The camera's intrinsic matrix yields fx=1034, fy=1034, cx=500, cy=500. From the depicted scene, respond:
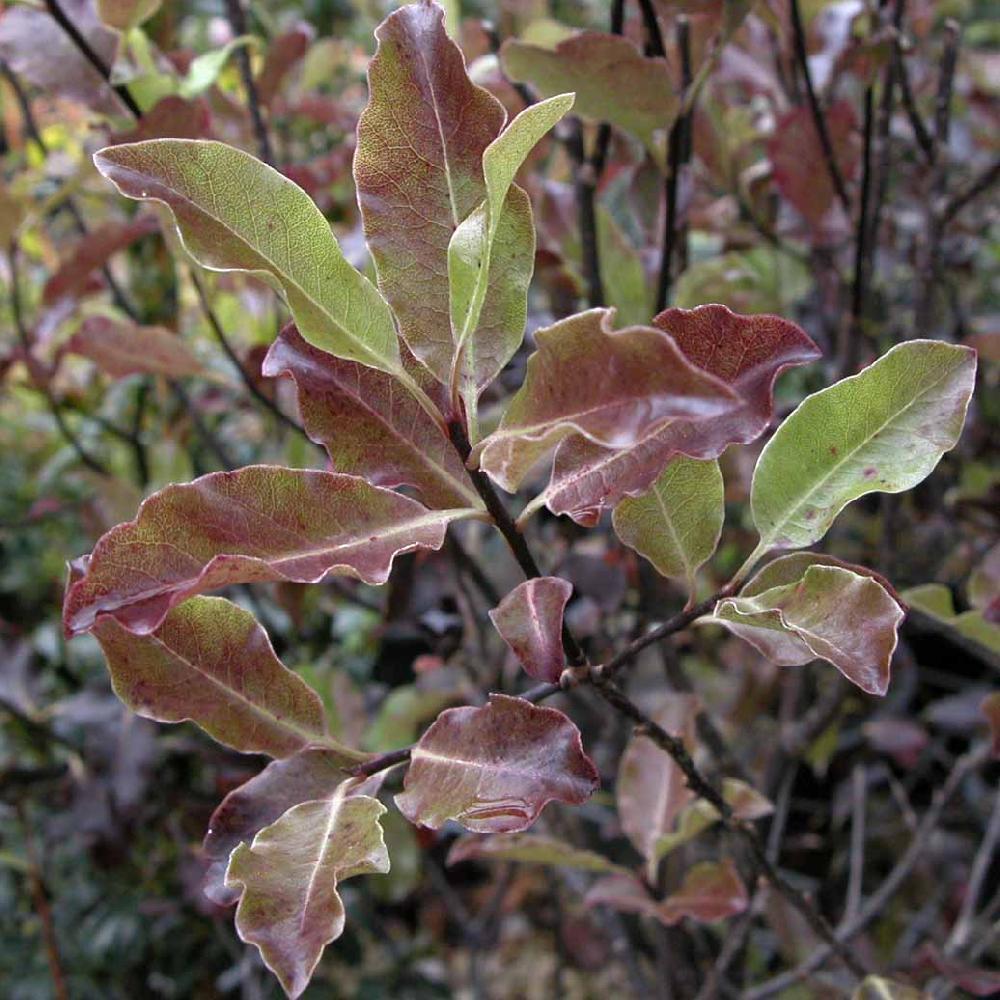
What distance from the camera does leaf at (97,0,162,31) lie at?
30.7 inches

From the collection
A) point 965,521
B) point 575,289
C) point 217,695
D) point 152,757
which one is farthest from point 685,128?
point 152,757

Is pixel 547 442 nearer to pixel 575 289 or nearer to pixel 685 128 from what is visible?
pixel 685 128

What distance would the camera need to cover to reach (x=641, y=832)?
85cm

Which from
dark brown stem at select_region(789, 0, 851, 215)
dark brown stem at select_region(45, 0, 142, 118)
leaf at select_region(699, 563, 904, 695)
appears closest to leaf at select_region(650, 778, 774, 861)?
leaf at select_region(699, 563, 904, 695)

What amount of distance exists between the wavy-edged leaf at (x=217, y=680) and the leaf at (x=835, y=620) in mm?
247

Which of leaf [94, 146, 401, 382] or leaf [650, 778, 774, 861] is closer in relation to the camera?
leaf [94, 146, 401, 382]

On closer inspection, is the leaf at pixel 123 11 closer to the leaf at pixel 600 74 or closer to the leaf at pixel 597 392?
the leaf at pixel 600 74

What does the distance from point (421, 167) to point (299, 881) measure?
332 mm

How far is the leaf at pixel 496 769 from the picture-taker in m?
0.45

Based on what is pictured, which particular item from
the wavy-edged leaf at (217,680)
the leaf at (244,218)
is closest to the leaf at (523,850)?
the wavy-edged leaf at (217,680)

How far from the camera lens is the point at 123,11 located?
791mm

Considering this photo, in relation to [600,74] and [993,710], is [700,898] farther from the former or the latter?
[600,74]

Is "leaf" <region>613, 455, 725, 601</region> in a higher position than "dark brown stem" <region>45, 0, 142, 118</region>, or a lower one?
lower

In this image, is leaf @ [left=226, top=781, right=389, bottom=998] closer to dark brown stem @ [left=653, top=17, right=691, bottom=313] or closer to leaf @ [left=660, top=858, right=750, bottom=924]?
leaf @ [left=660, top=858, right=750, bottom=924]
